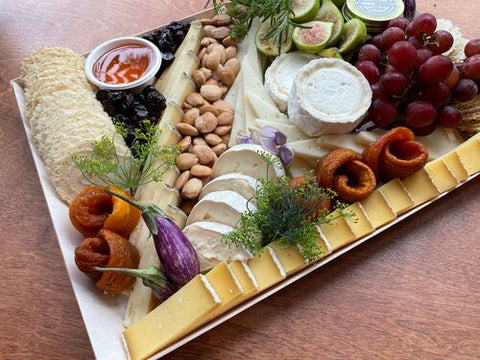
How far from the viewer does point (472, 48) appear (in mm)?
1927

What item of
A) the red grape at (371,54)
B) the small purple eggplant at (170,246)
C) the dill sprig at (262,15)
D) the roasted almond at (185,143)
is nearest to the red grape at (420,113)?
the red grape at (371,54)

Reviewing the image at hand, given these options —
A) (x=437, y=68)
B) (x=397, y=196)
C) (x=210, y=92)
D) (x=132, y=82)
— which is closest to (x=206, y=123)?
(x=210, y=92)

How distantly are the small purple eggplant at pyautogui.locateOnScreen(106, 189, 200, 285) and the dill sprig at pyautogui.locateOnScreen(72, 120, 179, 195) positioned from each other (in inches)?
7.9

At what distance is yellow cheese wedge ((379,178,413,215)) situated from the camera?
1.71 metres

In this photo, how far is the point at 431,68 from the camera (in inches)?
69.2

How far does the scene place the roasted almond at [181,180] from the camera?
181 centimetres

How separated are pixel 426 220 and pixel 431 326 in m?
0.39

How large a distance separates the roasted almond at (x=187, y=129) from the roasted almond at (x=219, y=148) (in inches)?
3.7

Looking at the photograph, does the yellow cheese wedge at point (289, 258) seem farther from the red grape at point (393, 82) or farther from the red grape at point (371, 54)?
the red grape at point (371, 54)

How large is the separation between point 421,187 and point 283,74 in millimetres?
703

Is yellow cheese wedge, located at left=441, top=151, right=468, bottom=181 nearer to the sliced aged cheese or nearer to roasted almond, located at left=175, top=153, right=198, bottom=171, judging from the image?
the sliced aged cheese

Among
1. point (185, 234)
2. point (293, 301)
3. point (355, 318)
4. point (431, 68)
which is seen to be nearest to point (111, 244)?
point (185, 234)

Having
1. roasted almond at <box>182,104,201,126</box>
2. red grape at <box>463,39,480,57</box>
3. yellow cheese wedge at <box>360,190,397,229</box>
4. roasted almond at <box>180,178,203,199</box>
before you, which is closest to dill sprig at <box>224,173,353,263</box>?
yellow cheese wedge at <box>360,190,397,229</box>

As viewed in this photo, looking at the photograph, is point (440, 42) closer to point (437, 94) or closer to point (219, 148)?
point (437, 94)
